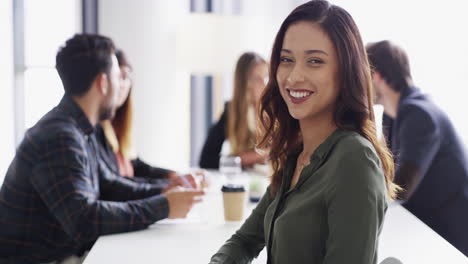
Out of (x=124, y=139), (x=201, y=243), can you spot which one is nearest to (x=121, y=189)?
(x=124, y=139)

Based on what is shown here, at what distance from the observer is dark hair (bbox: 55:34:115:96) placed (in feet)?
6.14

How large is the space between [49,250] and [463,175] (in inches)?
64.6

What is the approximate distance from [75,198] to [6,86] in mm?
1903

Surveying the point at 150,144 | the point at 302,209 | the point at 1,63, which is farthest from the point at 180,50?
the point at 302,209

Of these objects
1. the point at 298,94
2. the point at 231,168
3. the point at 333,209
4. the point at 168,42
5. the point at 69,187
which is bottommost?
Result: the point at 231,168

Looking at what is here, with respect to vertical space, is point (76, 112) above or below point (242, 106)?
above

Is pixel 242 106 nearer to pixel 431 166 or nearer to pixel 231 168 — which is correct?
pixel 231 168

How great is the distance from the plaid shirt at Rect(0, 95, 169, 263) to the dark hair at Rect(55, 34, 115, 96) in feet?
0.25

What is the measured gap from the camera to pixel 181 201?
1.77 meters

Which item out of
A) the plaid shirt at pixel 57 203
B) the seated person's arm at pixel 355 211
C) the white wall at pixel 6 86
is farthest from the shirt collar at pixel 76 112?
the white wall at pixel 6 86

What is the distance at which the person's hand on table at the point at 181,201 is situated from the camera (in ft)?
5.74

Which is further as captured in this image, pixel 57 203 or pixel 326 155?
pixel 57 203

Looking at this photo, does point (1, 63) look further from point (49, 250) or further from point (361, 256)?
point (361, 256)

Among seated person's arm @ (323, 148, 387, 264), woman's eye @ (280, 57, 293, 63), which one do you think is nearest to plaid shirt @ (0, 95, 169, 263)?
woman's eye @ (280, 57, 293, 63)
